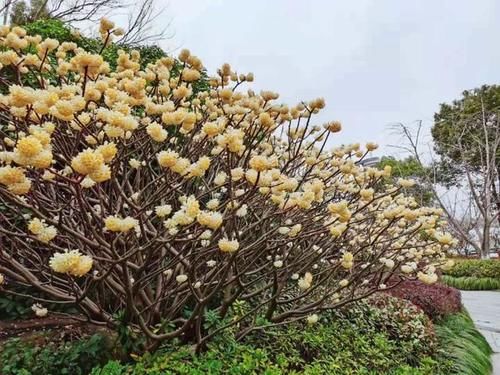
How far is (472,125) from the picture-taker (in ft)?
46.5

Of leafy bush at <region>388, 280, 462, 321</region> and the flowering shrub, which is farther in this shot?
leafy bush at <region>388, 280, 462, 321</region>

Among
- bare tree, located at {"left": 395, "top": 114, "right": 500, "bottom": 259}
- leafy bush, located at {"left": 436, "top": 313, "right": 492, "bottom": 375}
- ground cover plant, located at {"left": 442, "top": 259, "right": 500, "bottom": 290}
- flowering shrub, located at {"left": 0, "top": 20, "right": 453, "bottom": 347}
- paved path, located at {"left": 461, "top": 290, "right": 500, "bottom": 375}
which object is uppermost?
bare tree, located at {"left": 395, "top": 114, "right": 500, "bottom": 259}

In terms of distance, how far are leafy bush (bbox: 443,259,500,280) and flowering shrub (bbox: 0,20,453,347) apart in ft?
36.2

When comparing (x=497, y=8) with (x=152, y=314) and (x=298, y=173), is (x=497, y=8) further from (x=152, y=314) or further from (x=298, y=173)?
(x=152, y=314)

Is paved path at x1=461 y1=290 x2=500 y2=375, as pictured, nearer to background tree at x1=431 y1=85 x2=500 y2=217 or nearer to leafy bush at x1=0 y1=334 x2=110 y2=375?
leafy bush at x1=0 y1=334 x2=110 y2=375

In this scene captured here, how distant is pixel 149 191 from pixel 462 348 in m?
3.03

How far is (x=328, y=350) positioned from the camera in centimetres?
273

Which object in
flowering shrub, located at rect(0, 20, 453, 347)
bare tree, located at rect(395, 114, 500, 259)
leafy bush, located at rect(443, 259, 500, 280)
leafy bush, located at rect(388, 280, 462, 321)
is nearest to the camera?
flowering shrub, located at rect(0, 20, 453, 347)

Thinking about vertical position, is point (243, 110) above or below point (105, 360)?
above

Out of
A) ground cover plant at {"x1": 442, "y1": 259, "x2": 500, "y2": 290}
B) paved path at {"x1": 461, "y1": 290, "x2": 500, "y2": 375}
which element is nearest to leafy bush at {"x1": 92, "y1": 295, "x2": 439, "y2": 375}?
paved path at {"x1": 461, "y1": 290, "x2": 500, "y2": 375}

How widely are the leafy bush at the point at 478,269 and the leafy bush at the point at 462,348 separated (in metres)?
8.01

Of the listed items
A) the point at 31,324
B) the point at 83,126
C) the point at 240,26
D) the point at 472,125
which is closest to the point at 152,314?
the point at 31,324

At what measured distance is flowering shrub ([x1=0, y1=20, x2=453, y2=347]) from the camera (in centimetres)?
130

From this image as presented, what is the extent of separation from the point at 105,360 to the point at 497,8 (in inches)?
331
